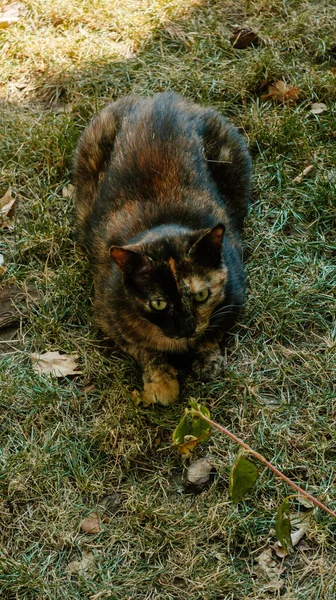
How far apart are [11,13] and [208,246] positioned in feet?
12.1

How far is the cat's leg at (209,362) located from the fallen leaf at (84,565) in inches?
43.3

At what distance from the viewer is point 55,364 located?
438 cm

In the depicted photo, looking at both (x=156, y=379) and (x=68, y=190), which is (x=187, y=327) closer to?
(x=156, y=379)

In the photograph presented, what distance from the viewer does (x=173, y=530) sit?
358 centimetres

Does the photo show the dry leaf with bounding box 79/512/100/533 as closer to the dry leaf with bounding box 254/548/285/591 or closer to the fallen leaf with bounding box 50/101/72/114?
the dry leaf with bounding box 254/548/285/591

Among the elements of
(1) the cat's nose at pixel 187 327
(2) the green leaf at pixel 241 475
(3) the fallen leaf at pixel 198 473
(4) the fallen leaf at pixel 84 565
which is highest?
(2) the green leaf at pixel 241 475

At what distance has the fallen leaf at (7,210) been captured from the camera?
16.9ft

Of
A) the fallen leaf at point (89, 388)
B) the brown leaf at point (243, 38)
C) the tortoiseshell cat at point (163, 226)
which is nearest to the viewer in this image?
the tortoiseshell cat at point (163, 226)

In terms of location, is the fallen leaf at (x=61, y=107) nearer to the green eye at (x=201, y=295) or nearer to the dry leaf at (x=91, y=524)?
the green eye at (x=201, y=295)

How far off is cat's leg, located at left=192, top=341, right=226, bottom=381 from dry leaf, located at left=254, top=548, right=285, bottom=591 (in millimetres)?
1021

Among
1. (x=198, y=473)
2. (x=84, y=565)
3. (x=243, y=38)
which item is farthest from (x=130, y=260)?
(x=243, y=38)

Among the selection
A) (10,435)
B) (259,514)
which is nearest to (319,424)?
(259,514)

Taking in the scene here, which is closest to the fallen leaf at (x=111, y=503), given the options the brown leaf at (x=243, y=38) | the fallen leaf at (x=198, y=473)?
the fallen leaf at (x=198, y=473)

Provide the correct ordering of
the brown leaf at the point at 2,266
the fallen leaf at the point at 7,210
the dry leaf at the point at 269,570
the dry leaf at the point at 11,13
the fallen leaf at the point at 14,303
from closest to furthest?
1. the dry leaf at the point at 269,570
2. the fallen leaf at the point at 14,303
3. the brown leaf at the point at 2,266
4. the fallen leaf at the point at 7,210
5. the dry leaf at the point at 11,13
